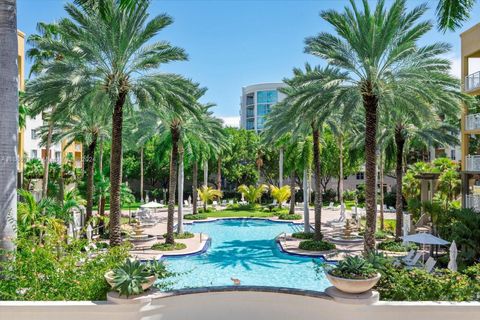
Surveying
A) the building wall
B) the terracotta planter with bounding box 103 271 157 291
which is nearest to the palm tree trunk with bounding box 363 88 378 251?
the terracotta planter with bounding box 103 271 157 291


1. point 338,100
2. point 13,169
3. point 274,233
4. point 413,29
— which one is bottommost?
point 274,233

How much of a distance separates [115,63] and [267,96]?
3303 inches

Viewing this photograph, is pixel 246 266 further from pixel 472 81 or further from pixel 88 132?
pixel 472 81

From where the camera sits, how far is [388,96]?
55.7 ft

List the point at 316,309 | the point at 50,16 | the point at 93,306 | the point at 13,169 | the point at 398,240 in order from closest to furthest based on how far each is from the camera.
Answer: the point at 93,306 < the point at 316,309 < the point at 13,169 < the point at 398,240 < the point at 50,16

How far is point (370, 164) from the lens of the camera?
56.8 ft

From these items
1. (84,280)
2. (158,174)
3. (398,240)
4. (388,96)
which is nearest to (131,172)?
(158,174)

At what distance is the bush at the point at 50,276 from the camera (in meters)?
7.88

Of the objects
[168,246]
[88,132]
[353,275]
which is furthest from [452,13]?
[88,132]

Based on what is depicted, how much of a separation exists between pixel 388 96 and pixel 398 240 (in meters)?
10.3

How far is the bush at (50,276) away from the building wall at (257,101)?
89.3 m

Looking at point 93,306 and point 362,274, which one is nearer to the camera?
point 93,306

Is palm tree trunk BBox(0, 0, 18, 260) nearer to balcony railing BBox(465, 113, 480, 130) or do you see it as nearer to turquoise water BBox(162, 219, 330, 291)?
turquoise water BBox(162, 219, 330, 291)

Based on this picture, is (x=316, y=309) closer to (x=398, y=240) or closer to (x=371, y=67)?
(x=371, y=67)
